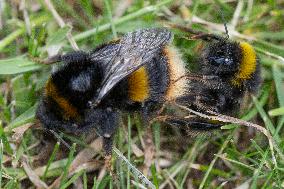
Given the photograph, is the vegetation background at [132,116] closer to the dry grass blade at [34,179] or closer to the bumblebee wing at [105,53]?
the dry grass blade at [34,179]

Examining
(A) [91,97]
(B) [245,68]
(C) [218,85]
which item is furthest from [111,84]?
(B) [245,68]

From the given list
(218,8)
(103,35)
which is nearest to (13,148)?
(103,35)

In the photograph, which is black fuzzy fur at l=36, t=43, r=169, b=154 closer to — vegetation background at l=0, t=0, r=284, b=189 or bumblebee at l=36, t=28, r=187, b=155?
bumblebee at l=36, t=28, r=187, b=155

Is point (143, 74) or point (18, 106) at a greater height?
point (143, 74)

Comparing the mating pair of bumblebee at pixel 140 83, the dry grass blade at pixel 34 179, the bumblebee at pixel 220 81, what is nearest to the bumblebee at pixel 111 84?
the mating pair of bumblebee at pixel 140 83

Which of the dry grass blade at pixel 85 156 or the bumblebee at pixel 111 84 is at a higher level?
the bumblebee at pixel 111 84

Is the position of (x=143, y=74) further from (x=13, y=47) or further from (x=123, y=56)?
(x=13, y=47)

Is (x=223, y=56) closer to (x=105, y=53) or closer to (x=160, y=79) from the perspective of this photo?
(x=160, y=79)

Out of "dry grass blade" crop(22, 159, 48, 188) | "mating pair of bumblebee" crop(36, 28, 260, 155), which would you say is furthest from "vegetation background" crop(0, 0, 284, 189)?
"mating pair of bumblebee" crop(36, 28, 260, 155)
